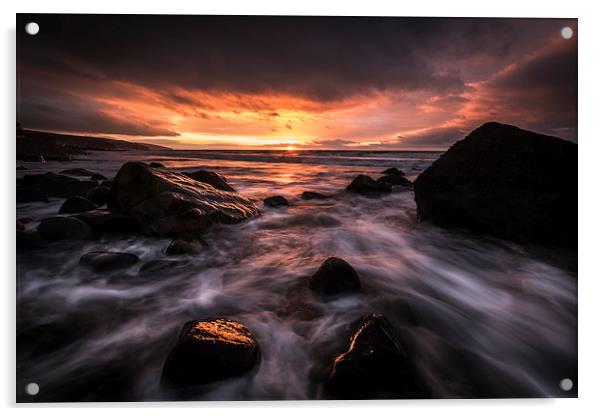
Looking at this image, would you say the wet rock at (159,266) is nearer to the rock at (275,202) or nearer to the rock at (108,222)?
the rock at (108,222)

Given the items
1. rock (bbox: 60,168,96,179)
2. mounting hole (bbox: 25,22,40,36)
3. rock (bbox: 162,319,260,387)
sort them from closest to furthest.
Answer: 1. rock (bbox: 162,319,260,387)
2. mounting hole (bbox: 25,22,40,36)
3. rock (bbox: 60,168,96,179)

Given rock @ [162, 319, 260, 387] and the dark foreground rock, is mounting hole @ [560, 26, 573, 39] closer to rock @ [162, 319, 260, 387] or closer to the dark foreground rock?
the dark foreground rock

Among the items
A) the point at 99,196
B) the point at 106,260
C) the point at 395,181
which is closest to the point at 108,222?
the point at 106,260

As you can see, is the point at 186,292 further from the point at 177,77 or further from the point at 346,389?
the point at 177,77

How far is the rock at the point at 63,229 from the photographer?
265cm

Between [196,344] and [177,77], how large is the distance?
232cm

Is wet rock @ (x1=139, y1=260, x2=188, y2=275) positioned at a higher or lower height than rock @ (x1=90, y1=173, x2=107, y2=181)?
lower

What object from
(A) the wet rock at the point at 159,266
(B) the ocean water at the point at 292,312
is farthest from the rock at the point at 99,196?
(A) the wet rock at the point at 159,266

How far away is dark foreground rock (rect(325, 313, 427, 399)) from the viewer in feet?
4.38

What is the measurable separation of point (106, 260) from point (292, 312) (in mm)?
1615

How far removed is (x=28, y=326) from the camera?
178 cm

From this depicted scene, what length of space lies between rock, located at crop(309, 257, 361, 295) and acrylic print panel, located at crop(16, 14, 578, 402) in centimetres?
1

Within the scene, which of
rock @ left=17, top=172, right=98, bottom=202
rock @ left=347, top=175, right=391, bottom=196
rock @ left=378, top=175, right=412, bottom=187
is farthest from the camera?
rock @ left=378, top=175, right=412, bottom=187

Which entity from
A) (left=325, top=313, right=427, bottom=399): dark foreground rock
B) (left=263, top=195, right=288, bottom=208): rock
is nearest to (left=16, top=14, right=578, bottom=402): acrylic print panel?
(left=325, top=313, right=427, bottom=399): dark foreground rock
